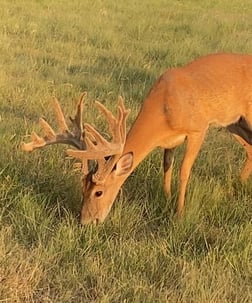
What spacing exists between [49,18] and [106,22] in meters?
1.20

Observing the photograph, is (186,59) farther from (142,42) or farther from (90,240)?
(90,240)

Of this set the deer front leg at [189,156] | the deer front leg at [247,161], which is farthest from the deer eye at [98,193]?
the deer front leg at [247,161]

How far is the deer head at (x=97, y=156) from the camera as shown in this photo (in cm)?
473

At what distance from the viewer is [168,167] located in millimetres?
5598

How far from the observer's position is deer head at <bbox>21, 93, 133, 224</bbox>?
4730 mm

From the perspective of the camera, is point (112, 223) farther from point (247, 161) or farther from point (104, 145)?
point (247, 161)

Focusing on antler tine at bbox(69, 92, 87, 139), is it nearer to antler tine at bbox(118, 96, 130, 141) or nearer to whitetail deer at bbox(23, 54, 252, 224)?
whitetail deer at bbox(23, 54, 252, 224)

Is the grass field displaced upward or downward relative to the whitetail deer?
downward

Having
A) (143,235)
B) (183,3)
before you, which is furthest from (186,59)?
(183,3)

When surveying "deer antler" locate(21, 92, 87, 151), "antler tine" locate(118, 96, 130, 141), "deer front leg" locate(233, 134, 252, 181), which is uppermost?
"antler tine" locate(118, 96, 130, 141)

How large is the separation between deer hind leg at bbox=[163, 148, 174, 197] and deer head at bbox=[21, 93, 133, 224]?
0.53 m

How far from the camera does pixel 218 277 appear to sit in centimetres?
401

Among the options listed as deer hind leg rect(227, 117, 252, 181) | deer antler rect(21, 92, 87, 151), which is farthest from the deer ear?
deer hind leg rect(227, 117, 252, 181)

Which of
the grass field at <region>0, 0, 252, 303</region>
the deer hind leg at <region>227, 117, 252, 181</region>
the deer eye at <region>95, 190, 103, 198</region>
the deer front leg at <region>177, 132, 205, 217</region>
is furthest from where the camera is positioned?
the deer hind leg at <region>227, 117, 252, 181</region>
